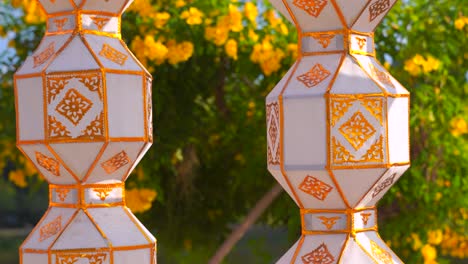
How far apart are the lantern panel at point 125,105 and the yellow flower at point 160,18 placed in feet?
4.34

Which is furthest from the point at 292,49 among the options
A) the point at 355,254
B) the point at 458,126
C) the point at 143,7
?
the point at 355,254

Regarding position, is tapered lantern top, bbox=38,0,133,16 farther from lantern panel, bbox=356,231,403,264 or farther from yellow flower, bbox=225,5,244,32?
yellow flower, bbox=225,5,244,32

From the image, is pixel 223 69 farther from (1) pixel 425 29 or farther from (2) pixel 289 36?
(1) pixel 425 29

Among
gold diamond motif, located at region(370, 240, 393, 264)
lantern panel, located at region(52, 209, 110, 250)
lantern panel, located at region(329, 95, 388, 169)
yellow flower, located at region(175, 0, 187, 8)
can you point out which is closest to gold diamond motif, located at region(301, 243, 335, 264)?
gold diamond motif, located at region(370, 240, 393, 264)

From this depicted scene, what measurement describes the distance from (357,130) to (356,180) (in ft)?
0.36

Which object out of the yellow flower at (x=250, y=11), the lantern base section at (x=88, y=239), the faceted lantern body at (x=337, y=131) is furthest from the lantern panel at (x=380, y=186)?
the yellow flower at (x=250, y=11)

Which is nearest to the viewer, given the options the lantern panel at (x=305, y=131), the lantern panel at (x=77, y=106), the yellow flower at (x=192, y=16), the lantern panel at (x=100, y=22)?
the lantern panel at (x=305, y=131)

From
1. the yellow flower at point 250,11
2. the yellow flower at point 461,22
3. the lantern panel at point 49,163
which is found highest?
the yellow flower at point 250,11

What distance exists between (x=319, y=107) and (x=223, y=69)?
1901mm

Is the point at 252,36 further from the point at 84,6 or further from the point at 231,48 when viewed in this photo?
the point at 84,6

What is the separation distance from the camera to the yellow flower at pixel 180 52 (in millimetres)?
3514

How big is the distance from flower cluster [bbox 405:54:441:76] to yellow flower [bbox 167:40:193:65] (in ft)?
2.66

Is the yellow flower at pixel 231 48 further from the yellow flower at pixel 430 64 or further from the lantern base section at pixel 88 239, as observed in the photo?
the lantern base section at pixel 88 239

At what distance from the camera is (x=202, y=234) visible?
160 inches
